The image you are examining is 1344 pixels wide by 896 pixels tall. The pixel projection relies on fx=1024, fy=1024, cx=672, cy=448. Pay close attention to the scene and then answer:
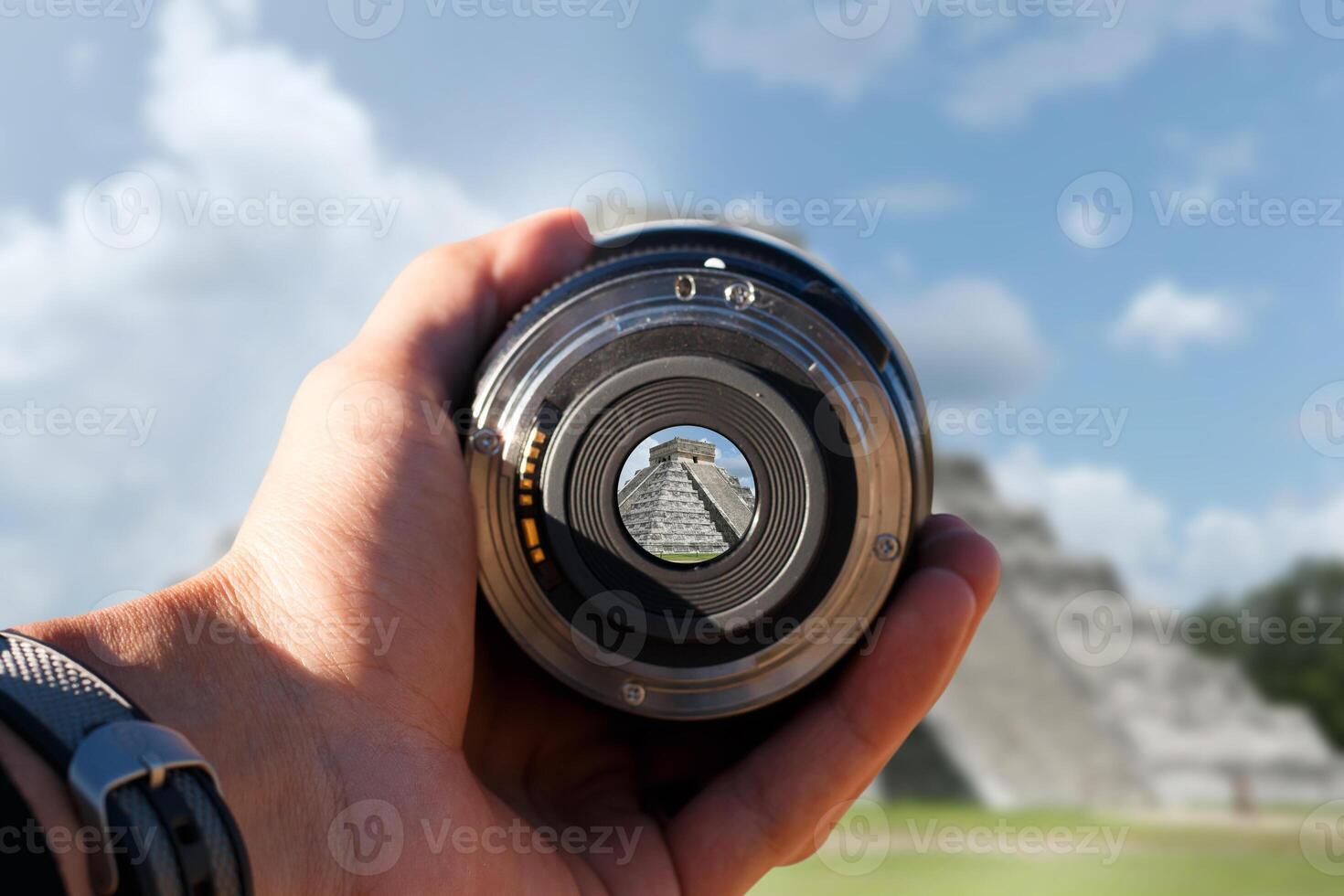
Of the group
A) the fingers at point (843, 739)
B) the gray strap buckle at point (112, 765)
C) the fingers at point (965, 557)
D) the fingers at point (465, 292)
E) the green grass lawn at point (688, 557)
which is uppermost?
the fingers at point (465, 292)

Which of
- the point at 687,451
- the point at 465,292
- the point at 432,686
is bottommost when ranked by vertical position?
the point at 432,686

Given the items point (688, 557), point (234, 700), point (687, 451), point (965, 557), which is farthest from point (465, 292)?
point (965, 557)

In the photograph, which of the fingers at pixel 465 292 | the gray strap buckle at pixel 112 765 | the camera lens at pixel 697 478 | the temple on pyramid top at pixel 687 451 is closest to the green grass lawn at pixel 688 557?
the camera lens at pixel 697 478

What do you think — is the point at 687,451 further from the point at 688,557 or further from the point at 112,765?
the point at 112,765

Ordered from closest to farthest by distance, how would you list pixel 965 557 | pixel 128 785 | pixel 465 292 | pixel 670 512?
pixel 128 785
pixel 670 512
pixel 965 557
pixel 465 292

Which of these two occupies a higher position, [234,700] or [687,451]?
[687,451]

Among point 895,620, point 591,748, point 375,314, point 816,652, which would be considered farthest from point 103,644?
point 895,620

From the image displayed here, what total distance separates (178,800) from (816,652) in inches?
39.0

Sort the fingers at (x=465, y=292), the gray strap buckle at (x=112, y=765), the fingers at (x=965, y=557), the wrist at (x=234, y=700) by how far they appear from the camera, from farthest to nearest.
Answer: the fingers at (x=465, y=292)
the fingers at (x=965, y=557)
the wrist at (x=234, y=700)
the gray strap buckle at (x=112, y=765)

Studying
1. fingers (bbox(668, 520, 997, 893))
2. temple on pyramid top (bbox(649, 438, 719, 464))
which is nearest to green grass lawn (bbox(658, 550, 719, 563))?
temple on pyramid top (bbox(649, 438, 719, 464))

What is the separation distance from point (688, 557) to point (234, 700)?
729 mm

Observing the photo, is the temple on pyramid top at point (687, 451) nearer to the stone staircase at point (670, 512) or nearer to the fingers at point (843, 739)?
the stone staircase at point (670, 512)

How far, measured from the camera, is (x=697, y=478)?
66.4 inches

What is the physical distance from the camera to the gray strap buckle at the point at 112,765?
1120 mm
